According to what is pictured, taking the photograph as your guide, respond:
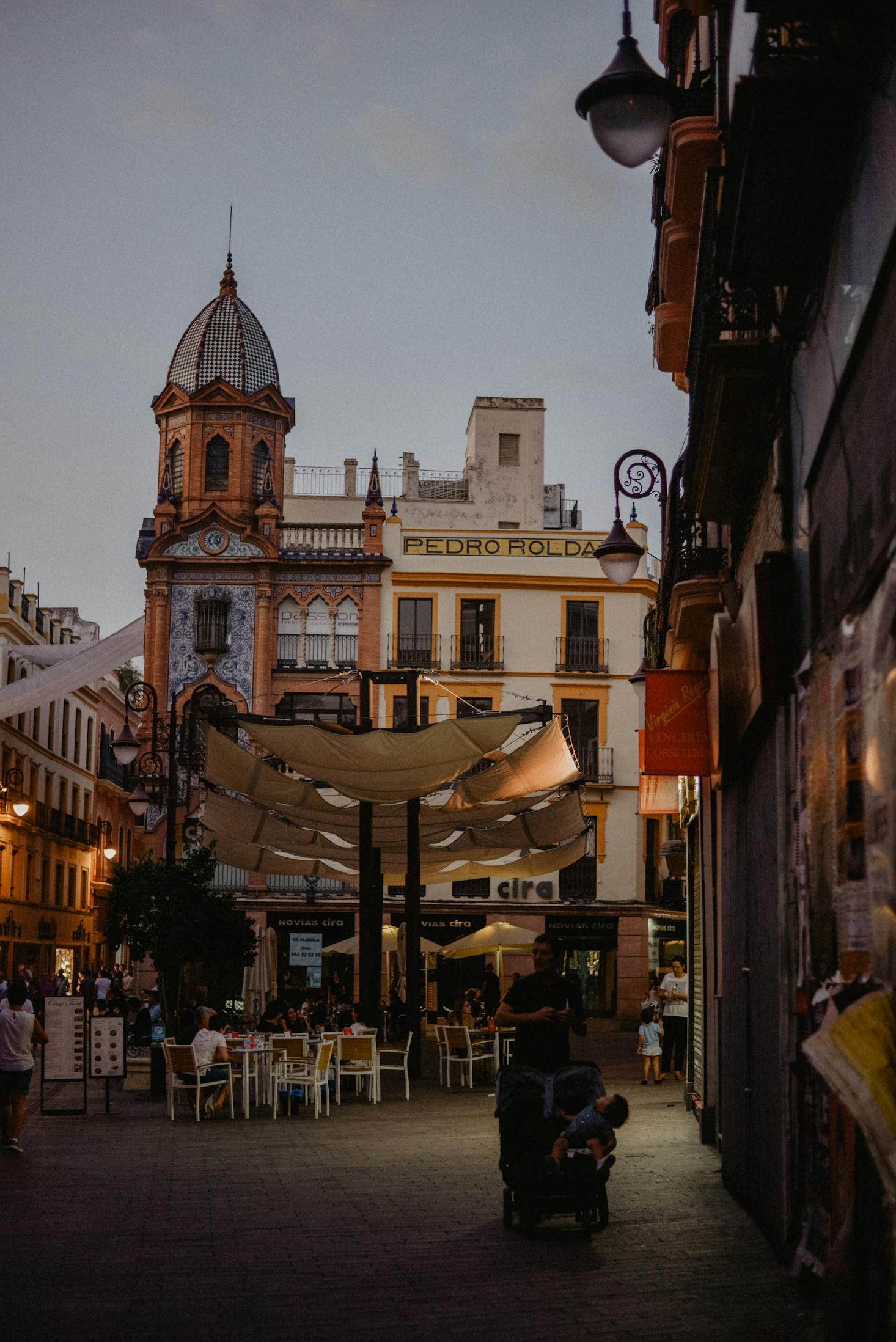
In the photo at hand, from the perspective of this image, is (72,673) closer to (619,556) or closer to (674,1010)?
(674,1010)

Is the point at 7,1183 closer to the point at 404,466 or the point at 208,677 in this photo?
the point at 208,677

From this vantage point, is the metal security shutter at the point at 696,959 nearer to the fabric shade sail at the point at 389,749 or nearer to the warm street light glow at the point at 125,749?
the fabric shade sail at the point at 389,749

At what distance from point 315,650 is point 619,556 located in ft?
98.8

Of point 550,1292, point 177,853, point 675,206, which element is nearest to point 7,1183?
point 550,1292

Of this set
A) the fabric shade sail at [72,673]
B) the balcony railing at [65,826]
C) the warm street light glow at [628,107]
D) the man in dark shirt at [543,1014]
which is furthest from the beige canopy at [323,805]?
the balcony railing at [65,826]

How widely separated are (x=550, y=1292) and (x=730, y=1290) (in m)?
0.87

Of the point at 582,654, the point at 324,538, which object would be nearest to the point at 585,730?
the point at 582,654

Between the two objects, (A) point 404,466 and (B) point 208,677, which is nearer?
(B) point 208,677

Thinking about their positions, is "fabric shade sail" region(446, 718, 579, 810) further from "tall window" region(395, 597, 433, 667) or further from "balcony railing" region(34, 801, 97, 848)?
"balcony railing" region(34, 801, 97, 848)

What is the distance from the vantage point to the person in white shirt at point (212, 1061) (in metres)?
17.6

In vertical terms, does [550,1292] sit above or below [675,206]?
below

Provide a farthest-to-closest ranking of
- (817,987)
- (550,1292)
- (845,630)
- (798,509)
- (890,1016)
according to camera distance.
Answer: (798,509) → (550,1292) → (817,987) → (845,630) → (890,1016)

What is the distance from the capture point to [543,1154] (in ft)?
31.7

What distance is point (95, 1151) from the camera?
14.5m
